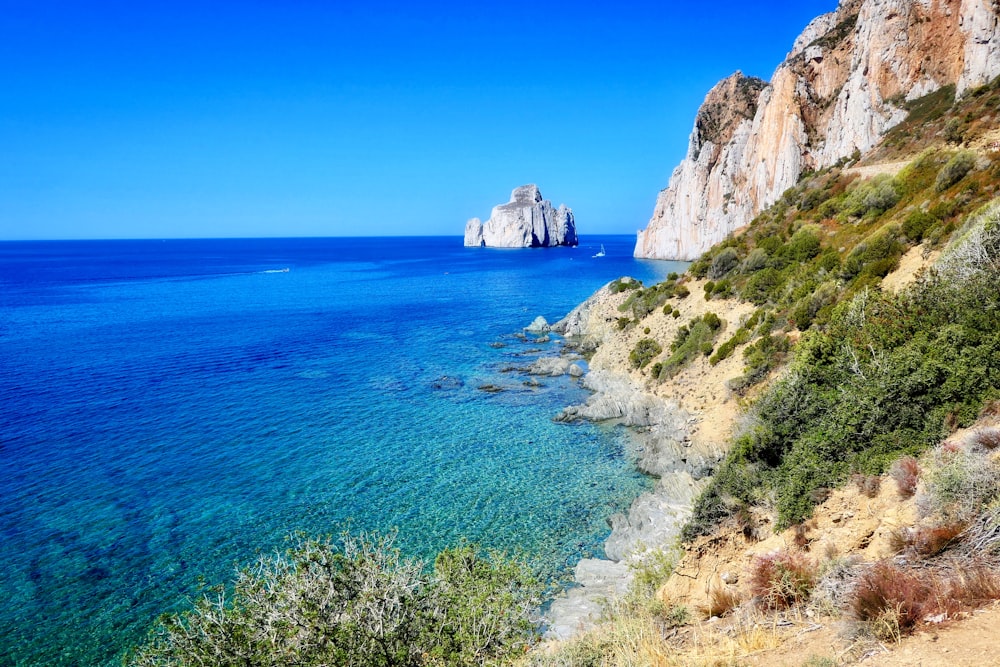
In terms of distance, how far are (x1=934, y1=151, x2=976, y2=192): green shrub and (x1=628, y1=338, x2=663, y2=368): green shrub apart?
47.8ft

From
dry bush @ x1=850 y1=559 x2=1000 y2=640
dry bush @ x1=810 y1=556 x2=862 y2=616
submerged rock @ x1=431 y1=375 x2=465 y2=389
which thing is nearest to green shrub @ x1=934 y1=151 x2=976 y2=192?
dry bush @ x1=810 y1=556 x2=862 y2=616

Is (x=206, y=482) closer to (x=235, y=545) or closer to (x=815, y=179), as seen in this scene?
(x=235, y=545)

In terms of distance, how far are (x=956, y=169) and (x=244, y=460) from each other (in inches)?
1282

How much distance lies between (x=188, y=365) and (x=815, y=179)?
49.4m

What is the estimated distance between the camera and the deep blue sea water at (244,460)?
16219 mm

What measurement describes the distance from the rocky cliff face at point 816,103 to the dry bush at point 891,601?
40.8 m

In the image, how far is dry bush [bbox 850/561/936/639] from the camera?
5.87 m

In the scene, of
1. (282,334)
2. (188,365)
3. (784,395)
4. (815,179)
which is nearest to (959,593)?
(784,395)

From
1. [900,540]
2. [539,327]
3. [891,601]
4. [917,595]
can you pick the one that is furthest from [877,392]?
[539,327]

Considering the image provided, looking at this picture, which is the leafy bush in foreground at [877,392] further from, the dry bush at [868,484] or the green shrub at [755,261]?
the green shrub at [755,261]

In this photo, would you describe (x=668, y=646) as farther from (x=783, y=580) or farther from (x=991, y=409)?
(x=991, y=409)

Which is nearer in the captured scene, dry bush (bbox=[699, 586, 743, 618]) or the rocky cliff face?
dry bush (bbox=[699, 586, 743, 618])

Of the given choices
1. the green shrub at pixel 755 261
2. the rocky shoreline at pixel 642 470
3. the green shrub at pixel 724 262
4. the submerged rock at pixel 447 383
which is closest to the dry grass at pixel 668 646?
the rocky shoreline at pixel 642 470

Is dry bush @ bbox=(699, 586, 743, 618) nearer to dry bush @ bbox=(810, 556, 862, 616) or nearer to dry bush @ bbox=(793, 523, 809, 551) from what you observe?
dry bush @ bbox=(810, 556, 862, 616)
